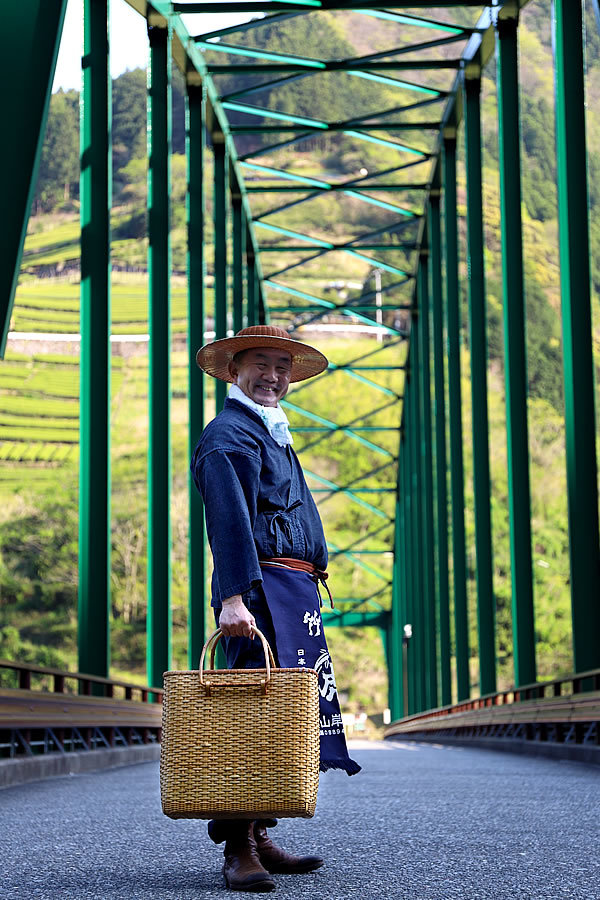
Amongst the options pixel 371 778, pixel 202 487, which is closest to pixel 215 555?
pixel 202 487

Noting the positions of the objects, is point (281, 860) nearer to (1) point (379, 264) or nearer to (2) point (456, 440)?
(2) point (456, 440)

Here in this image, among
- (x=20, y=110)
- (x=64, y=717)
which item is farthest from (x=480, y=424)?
(x=20, y=110)

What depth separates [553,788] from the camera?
19.4 feet

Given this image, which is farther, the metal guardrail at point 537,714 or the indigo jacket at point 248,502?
the metal guardrail at point 537,714

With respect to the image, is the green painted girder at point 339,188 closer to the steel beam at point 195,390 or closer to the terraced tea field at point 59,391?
the steel beam at point 195,390

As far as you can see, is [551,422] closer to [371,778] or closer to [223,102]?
[223,102]

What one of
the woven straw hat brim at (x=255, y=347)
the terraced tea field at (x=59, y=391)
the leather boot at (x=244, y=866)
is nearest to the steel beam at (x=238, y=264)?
the woven straw hat brim at (x=255, y=347)

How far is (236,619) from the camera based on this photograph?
306 cm

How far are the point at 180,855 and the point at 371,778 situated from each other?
3964 mm

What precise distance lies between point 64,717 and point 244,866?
444cm

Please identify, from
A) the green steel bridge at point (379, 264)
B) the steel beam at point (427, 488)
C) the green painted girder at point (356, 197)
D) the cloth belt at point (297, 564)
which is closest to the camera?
the cloth belt at point (297, 564)

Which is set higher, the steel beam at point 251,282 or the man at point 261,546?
the steel beam at point 251,282

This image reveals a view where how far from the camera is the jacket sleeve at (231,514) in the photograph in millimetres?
3113

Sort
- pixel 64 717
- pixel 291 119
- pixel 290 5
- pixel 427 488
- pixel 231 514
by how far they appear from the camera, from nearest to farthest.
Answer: pixel 231 514, pixel 64 717, pixel 290 5, pixel 291 119, pixel 427 488
